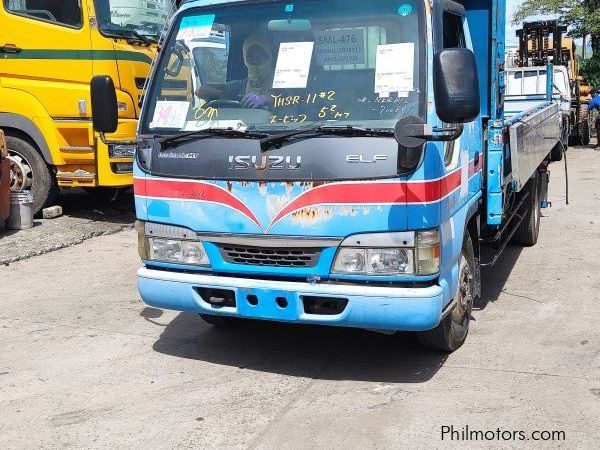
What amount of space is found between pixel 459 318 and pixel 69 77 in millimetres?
5914

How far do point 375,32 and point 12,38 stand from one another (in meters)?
6.22

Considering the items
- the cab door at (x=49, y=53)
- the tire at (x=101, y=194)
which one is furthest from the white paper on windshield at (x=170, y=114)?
the tire at (x=101, y=194)

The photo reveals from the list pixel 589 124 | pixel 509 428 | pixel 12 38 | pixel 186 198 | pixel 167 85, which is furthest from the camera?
pixel 589 124

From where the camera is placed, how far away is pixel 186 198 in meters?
4.57

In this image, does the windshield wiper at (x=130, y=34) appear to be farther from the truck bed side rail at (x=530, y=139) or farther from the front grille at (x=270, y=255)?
the front grille at (x=270, y=255)

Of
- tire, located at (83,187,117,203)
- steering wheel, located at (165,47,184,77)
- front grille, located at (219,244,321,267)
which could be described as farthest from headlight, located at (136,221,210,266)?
tire, located at (83,187,117,203)

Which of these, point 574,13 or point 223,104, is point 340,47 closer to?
point 223,104

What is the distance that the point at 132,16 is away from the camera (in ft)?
30.8

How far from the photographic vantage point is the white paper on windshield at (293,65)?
4.58 metres

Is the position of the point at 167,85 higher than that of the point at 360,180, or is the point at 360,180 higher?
the point at 167,85

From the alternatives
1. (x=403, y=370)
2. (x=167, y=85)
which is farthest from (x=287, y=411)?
(x=167, y=85)

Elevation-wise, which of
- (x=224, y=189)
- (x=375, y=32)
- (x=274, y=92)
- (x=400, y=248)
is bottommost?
(x=400, y=248)

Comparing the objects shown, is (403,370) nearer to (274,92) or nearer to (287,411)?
(287,411)

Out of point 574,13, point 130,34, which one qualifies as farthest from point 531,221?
point 574,13
